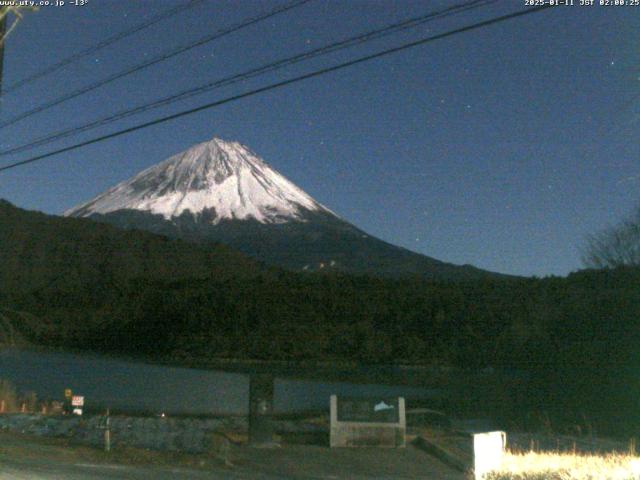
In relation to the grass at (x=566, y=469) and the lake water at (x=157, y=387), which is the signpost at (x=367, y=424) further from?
the lake water at (x=157, y=387)

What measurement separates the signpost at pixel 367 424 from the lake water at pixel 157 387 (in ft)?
38.0

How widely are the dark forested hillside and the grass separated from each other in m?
12.5

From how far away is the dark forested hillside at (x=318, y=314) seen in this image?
1066 inches

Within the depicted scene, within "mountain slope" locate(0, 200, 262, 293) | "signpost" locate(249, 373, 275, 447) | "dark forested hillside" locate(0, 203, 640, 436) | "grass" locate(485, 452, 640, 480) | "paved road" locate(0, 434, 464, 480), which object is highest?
"mountain slope" locate(0, 200, 262, 293)

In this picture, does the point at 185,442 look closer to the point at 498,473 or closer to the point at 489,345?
the point at 498,473

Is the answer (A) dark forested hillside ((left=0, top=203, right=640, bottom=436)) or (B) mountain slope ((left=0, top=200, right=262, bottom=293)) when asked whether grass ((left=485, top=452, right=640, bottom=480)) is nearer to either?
(A) dark forested hillside ((left=0, top=203, right=640, bottom=436))

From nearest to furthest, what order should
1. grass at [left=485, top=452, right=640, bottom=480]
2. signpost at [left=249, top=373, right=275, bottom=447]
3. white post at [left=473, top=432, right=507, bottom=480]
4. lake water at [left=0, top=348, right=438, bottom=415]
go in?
1. grass at [left=485, top=452, right=640, bottom=480]
2. white post at [left=473, top=432, right=507, bottom=480]
3. signpost at [left=249, top=373, right=275, bottom=447]
4. lake water at [left=0, top=348, right=438, bottom=415]

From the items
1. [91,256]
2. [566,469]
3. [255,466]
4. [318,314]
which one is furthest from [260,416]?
[91,256]

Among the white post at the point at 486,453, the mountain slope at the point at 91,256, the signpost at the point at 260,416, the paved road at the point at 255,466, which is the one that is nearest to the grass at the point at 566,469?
the white post at the point at 486,453

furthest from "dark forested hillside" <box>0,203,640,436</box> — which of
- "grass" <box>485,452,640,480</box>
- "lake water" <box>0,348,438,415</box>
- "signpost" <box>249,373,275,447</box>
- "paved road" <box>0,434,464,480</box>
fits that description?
"grass" <box>485,452,640,480</box>

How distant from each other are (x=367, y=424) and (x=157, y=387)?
80.1ft

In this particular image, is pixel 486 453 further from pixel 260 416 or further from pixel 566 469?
pixel 260 416

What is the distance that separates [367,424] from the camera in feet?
52.1

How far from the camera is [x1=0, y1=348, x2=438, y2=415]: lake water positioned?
3177cm
